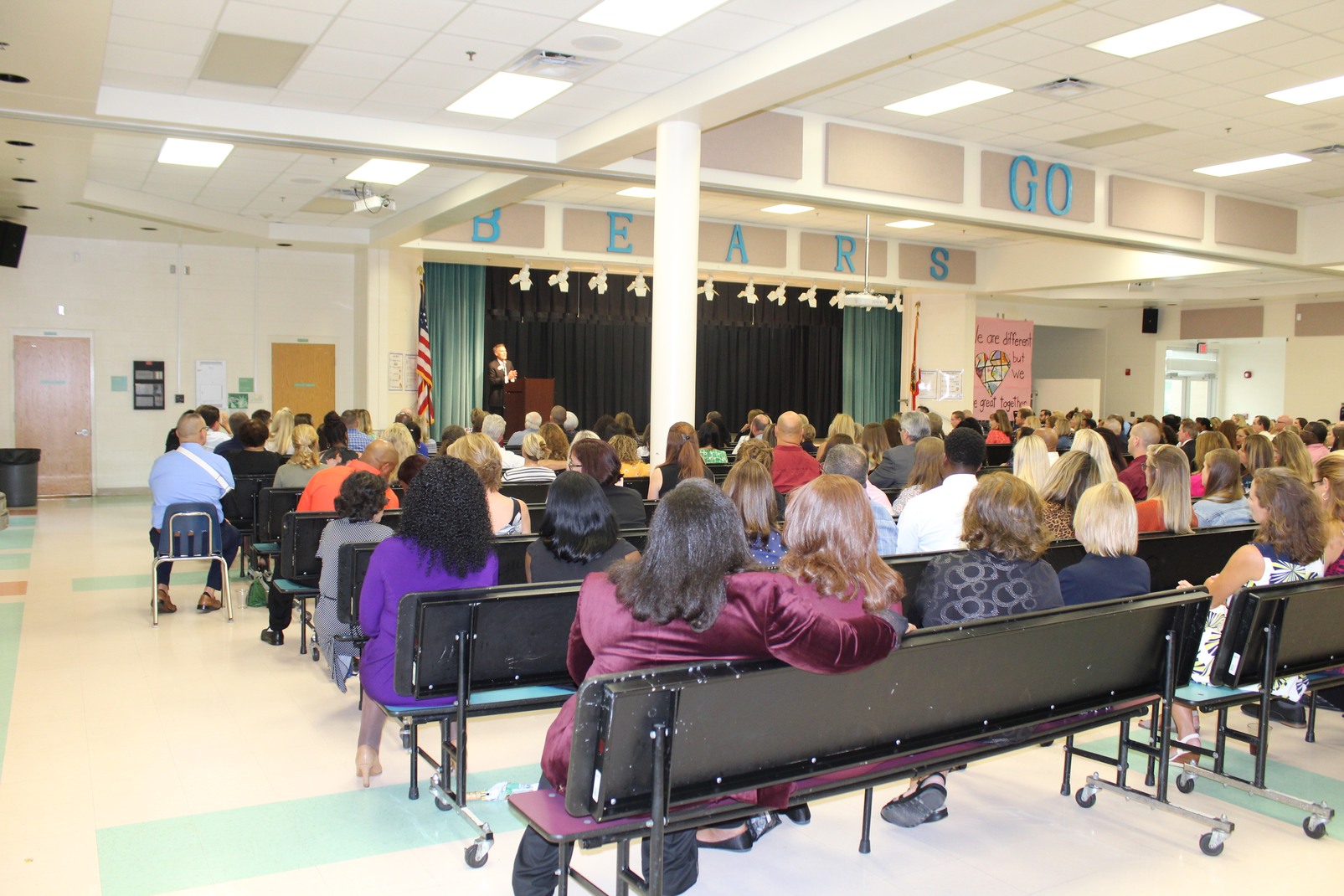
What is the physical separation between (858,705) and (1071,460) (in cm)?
257

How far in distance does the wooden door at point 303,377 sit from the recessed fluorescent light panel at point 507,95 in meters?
7.49

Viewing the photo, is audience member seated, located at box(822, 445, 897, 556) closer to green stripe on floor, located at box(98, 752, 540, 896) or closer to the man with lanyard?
green stripe on floor, located at box(98, 752, 540, 896)

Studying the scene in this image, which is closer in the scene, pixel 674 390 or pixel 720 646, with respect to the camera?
pixel 720 646

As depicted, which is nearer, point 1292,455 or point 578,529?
point 578,529

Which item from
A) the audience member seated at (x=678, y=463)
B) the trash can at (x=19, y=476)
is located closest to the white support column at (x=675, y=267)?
the audience member seated at (x=678, y=463)

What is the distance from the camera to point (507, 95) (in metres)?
7.43

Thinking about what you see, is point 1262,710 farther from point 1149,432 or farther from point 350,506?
point 1149,432

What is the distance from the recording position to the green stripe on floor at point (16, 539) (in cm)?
928

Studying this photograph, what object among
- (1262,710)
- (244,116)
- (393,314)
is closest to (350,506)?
(1262,710)

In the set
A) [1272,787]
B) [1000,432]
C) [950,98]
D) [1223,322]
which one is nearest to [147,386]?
[950,98]

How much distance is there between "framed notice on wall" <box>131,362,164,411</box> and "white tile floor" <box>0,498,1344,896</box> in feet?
29.9

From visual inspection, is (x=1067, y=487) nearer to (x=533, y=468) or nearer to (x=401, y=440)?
(x=533, y=468)

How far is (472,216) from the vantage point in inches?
431

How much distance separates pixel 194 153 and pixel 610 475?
21.4ft
